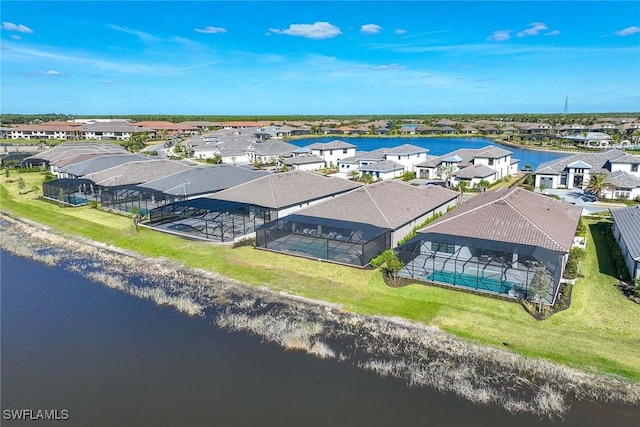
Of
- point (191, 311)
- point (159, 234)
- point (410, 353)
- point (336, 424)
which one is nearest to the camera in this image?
point (336, 424)

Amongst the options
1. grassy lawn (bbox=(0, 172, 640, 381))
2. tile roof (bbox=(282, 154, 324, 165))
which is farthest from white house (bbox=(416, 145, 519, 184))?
grassy lawn (bbox=(0, 172, 640, 381))

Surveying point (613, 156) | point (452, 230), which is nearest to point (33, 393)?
point (452, 230)

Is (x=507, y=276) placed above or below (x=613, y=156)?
below

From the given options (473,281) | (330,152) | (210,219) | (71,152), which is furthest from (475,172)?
(71,152)

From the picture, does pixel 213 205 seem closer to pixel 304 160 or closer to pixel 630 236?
pixel 630 236

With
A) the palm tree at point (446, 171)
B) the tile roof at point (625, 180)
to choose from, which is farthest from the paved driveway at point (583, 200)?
the palm tree at point (446, 171)

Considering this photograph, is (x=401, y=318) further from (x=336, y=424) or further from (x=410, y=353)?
(x=336, y=424)

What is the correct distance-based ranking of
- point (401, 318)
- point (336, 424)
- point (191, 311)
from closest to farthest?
point (336, 424) < point (401, 318) < point (191, 311)
